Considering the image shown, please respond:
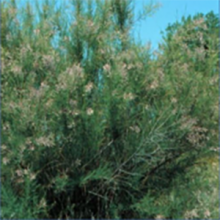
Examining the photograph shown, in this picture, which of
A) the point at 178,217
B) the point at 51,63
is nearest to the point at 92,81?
the point at 51,63

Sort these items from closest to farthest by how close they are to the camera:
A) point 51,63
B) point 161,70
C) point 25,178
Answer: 1. point 25,178
2. point 51,63
3. point 161,70

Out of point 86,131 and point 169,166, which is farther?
point 169,166

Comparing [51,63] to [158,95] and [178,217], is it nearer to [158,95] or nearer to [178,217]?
[158,95]

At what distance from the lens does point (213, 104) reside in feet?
15.1

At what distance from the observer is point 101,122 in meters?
4.22

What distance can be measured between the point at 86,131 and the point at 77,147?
7.6 inches

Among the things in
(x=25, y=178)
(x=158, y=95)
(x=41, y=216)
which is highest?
(x=158, y=95)

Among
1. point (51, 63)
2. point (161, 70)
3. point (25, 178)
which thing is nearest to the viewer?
point (25, 178)

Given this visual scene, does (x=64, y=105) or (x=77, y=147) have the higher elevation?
(x=64, y=105)

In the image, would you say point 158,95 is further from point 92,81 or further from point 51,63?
point 51,63

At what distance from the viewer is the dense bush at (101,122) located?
419 cm

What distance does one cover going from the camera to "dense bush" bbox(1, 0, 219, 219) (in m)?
4.19

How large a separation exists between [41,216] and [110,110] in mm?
1162

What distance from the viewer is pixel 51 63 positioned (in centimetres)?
446
